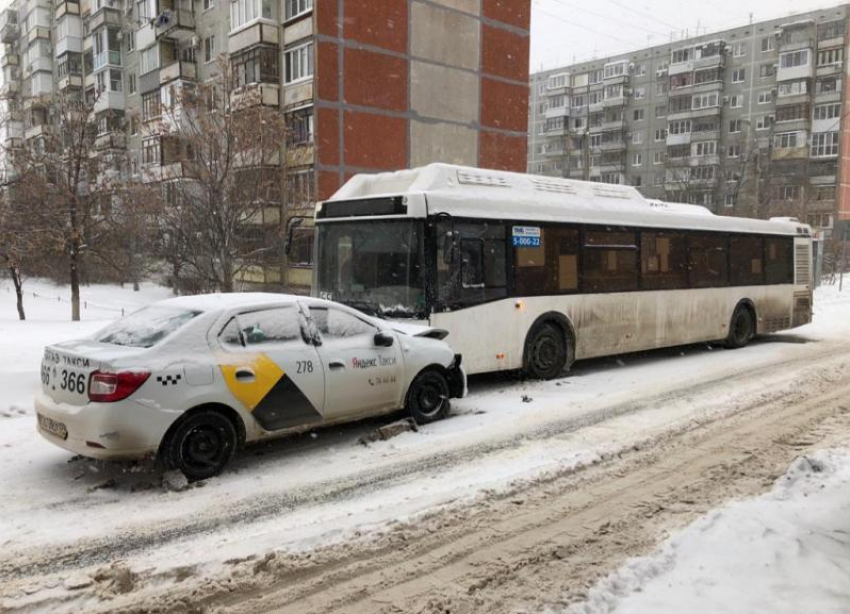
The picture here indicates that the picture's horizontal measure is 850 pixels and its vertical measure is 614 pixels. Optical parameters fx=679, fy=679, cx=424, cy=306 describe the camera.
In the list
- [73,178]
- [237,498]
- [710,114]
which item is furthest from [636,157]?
[237,498]

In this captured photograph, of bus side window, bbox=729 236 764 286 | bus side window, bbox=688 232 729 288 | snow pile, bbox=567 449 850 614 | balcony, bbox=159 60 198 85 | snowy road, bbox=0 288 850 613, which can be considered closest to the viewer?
snow pile, bbox=567 449 850 614

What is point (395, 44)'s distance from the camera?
32781mm

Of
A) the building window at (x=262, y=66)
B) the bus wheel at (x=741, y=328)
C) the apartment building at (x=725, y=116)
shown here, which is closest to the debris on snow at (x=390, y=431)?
the bus wheel at (x=741, y=328)

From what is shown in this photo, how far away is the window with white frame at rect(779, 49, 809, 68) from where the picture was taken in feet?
192

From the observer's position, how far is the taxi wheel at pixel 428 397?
306 inches

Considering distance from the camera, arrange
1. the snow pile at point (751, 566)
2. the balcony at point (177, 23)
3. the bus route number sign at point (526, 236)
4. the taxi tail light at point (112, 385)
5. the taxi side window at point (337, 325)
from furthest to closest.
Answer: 1. the balcony at point (177, 23)
2. the bus route number sign at point (526, 236)
3. the taxi side window at point (337, 325)
4. the taxi tail light at point (112, 385)
5. the snow pile at point (751, 566)

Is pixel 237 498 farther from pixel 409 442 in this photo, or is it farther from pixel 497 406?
pixel 497 406

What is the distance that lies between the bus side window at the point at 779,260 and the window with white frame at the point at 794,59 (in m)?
53.3

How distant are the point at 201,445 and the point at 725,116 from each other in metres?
69.2

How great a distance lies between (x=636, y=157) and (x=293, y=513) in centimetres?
7478

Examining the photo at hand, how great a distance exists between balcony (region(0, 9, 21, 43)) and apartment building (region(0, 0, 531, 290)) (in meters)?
32.9

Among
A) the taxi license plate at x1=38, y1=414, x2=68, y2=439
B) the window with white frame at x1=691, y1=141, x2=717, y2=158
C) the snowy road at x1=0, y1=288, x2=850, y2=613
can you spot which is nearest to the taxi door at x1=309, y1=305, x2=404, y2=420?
the snowy road at x1=0, y1=288, x2=850, y2=613

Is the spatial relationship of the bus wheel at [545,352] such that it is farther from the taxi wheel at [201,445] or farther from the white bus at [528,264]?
the taxi wheel at [201,445]

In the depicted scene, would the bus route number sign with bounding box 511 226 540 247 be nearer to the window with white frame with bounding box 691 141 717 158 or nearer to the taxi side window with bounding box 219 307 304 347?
the taxi side window with bounding box 219 307 304 347
